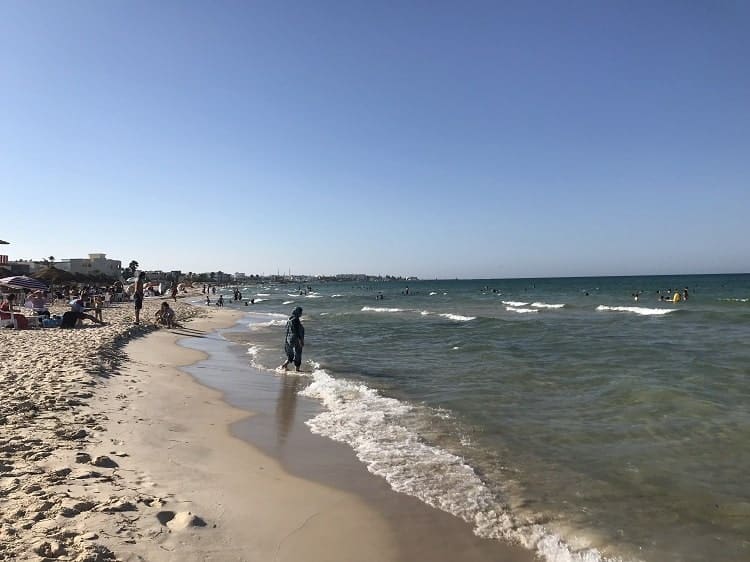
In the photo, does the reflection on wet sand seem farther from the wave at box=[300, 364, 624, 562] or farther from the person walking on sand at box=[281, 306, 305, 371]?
the person walking on sand at box=[281, 306, 305, 371]

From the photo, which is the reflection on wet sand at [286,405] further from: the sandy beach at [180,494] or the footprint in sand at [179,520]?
the footprint in sand at [179,520]

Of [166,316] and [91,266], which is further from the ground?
[91,266]

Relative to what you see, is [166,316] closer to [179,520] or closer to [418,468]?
[418,468]

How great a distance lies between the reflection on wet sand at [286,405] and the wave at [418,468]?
0.42 m

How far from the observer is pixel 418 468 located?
19.7 ft

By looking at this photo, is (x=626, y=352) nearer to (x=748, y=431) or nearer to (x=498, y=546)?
(x=748, y=431)

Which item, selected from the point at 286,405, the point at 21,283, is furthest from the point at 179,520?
the point at 21,283

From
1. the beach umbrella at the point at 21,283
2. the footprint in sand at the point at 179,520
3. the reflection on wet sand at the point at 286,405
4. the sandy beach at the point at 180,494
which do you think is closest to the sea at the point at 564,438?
the reflection on wet sand at the point at 286,405

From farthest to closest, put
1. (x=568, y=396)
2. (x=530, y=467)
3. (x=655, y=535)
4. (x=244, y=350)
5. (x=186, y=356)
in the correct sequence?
(x=244, y=350), (x=186, y=356), (x=568, y=396), (x=530, y=467), (x=655, y=535)

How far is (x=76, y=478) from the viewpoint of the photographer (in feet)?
15.2

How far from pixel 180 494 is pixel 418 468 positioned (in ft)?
9.01

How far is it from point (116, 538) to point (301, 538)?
1425 mm

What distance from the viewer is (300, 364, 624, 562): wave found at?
4418mm

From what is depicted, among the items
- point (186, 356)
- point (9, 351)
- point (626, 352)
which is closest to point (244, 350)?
point (186, 356)
